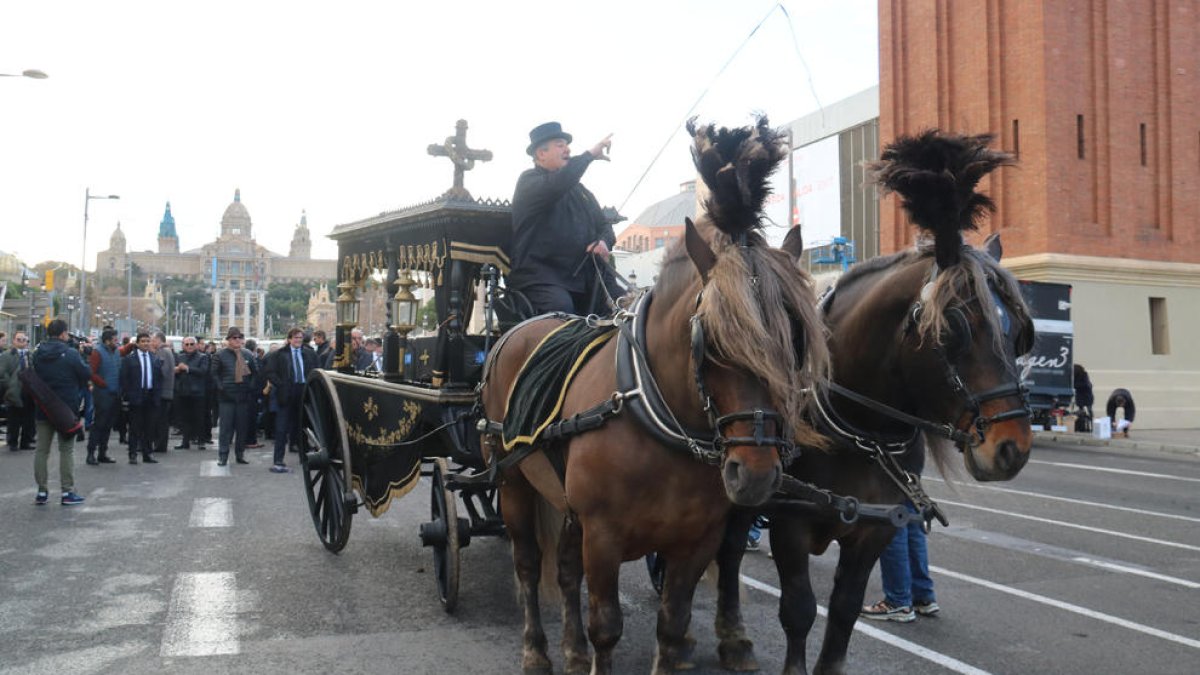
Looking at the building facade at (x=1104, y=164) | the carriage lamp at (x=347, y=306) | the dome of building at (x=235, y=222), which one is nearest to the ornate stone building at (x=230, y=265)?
the dome of building at (x=235, y=222)

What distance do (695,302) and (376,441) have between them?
13.6 ft

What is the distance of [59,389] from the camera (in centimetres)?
1055

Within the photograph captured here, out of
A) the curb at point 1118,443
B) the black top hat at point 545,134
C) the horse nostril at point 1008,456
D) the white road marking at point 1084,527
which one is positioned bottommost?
the white road marking at point 1084,527

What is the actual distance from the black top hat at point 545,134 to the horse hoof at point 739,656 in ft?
10.1

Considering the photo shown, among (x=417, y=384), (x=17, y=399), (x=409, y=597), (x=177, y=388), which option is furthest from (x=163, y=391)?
(x=409, y=597)

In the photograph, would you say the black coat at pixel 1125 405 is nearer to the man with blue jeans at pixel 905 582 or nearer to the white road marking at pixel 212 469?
the man with blue jeans at pixel 905 582

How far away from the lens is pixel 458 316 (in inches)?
236

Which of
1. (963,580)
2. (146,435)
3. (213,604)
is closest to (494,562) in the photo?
(213,604)

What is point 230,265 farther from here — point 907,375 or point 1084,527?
point 907,375

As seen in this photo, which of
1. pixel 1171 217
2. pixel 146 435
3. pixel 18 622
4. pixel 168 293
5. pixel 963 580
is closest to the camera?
pixel 18 622

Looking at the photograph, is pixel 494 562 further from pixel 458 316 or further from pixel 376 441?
pixel 458 316

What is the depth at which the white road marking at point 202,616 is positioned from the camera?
505 cm

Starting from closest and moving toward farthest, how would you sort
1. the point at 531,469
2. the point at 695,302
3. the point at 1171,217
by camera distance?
the point at 695,302 < the point at 531,469 < the point at 1171,217

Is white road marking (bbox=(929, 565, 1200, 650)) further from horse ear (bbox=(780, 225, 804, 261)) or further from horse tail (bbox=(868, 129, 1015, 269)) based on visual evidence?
horse ear (bbox=(780, 225, 804, 261))
